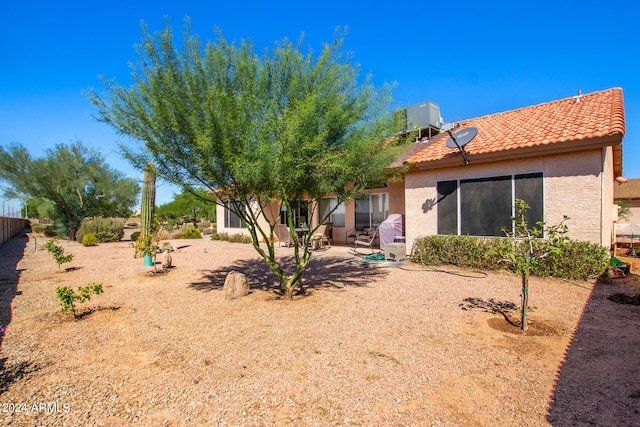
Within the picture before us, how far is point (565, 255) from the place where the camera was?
24.7ft

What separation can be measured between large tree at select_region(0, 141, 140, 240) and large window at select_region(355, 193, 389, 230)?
18.3 meters

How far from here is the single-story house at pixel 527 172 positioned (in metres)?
7.64

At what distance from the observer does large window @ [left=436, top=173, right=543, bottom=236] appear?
848 centimetres

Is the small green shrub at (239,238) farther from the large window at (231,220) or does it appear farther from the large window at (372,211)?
the large window at (372,211)

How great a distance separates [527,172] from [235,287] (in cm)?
788

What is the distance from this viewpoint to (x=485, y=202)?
923 cm

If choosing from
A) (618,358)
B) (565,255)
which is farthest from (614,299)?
(618,358)

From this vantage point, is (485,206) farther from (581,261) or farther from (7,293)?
(7,293)

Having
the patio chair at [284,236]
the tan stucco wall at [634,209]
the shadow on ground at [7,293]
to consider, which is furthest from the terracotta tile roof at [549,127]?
the tan stucco wall at [634,209]

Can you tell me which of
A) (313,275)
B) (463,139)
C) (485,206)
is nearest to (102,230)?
(313,275)

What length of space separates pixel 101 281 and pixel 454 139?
10.4 m

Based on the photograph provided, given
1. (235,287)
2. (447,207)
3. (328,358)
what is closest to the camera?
(328,358)

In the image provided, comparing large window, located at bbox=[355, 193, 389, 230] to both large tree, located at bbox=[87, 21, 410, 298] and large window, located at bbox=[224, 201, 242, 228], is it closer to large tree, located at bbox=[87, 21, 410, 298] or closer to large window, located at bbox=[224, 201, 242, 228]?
large tree, located at bbox=[87, 21, 410, 298]

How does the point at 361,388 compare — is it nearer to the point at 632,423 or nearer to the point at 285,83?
the point at 632,423
